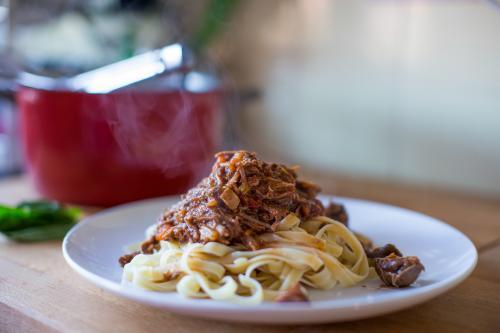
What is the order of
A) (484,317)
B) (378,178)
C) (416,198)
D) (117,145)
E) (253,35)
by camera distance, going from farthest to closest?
(253,35), (378,178), (416,198), (117,145), (484,317)

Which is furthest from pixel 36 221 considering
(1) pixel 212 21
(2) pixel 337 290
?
(1) pixel 212 21

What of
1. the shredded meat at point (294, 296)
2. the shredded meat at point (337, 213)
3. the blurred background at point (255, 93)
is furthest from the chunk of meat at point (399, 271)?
the blurred background at point (255, 93)

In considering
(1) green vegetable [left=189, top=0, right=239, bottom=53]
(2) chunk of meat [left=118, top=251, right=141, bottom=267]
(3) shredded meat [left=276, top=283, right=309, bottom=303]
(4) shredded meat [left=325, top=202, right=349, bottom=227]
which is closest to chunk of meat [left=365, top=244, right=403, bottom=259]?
(4) shredded meat [left=325, top=202, right=349, bottom=227]

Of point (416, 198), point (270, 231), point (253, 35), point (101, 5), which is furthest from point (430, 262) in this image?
point (101, 5)

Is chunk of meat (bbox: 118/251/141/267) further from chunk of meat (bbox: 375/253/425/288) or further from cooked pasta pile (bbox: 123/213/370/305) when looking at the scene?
chunk of meat (bbox: 375/253/425/288)

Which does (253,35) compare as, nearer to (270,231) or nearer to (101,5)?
(101,5)

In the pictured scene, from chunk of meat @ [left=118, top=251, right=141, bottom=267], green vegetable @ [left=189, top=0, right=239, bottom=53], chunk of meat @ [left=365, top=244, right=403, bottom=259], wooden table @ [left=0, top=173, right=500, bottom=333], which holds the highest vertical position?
green vegetable @ [left=189, top=0, right=239, bottom=53]

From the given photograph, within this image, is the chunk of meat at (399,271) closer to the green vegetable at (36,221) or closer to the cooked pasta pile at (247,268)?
the cooked pasta pile at (247,268)
